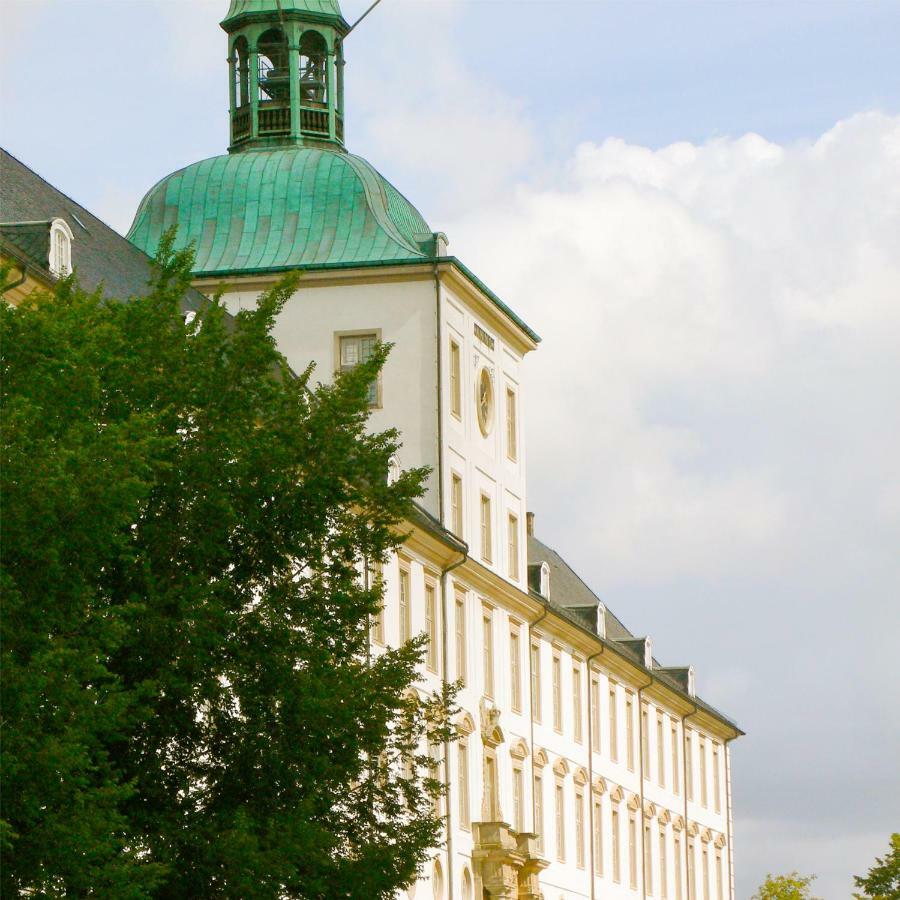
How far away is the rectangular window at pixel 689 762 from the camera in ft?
297

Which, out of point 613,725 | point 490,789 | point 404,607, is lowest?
point 490,789

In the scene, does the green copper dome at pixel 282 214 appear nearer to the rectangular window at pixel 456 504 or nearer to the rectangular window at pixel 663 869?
the rectangular window at pixel 456 504

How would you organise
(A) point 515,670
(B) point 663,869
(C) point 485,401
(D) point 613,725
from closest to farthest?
(C) point 485,401
(A) point 515,670
(D) point 613,725
(B) point 663,869

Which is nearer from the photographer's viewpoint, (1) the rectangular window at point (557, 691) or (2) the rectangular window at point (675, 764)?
(1) the rectangular window at point (557, 691)

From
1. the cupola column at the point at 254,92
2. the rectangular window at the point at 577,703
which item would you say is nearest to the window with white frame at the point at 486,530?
the rectangular window at the point at 577,703

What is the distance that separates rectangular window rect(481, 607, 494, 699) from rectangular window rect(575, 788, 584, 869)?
9.44 m

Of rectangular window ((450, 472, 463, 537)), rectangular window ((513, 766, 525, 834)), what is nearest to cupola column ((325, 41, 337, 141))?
rectangular window ((450, 472, 463, 537))

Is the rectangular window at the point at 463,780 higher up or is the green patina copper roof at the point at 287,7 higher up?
the green patina copper roof at the point at 287,7

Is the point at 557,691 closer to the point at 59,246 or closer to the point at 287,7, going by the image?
the point at 287,7

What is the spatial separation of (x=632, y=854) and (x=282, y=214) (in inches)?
1031

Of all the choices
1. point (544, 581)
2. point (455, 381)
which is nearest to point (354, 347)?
point (455, 381)

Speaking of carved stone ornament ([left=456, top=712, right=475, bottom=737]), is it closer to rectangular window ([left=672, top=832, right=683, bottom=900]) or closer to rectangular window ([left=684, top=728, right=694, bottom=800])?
rectangular window ([left=672, top=832, right=683, bottom=900])

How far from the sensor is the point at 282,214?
64438mm

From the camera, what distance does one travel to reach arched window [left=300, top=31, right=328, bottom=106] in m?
66.2
